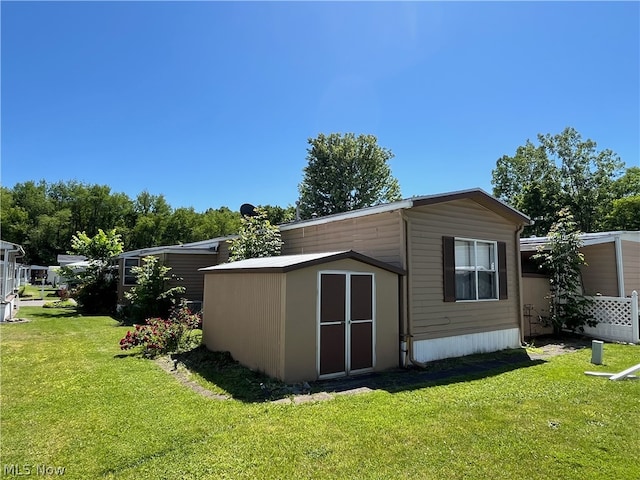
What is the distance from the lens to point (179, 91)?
494 inches

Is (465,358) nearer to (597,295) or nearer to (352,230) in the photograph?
(352,230)

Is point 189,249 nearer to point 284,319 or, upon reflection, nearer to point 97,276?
point 97,276

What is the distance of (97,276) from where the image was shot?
18344 mm

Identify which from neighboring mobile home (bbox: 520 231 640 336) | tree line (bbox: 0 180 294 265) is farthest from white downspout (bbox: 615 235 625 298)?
tree line (bbox: 0 180 294 265)

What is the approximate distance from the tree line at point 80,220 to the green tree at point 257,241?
121ft

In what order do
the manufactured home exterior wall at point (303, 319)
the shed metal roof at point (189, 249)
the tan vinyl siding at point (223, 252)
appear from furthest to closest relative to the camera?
the shed metal roof at point (189, 249)
the tan vinyl siding at point (223, 252)
the manufactured home exterior wall at point (303, 319)

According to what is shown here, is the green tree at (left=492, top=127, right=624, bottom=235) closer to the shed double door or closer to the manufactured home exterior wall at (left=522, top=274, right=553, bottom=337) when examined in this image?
the manufactured home exterior wall at (left=522, top=274, right=553, bottom=337)

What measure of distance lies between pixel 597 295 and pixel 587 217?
2544 cm

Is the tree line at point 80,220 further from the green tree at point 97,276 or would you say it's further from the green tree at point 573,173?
the green tree at point 573,173

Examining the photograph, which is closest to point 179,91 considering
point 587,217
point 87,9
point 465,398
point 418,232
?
point 87,9

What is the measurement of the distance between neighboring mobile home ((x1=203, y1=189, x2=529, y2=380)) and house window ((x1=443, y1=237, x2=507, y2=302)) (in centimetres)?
2

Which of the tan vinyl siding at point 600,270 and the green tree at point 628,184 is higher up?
the green tree at point 628,184

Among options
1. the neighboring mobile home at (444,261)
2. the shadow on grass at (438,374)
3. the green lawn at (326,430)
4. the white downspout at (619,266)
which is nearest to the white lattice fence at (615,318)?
the white downspout at (619,266)

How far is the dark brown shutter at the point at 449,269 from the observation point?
821 centimetres
